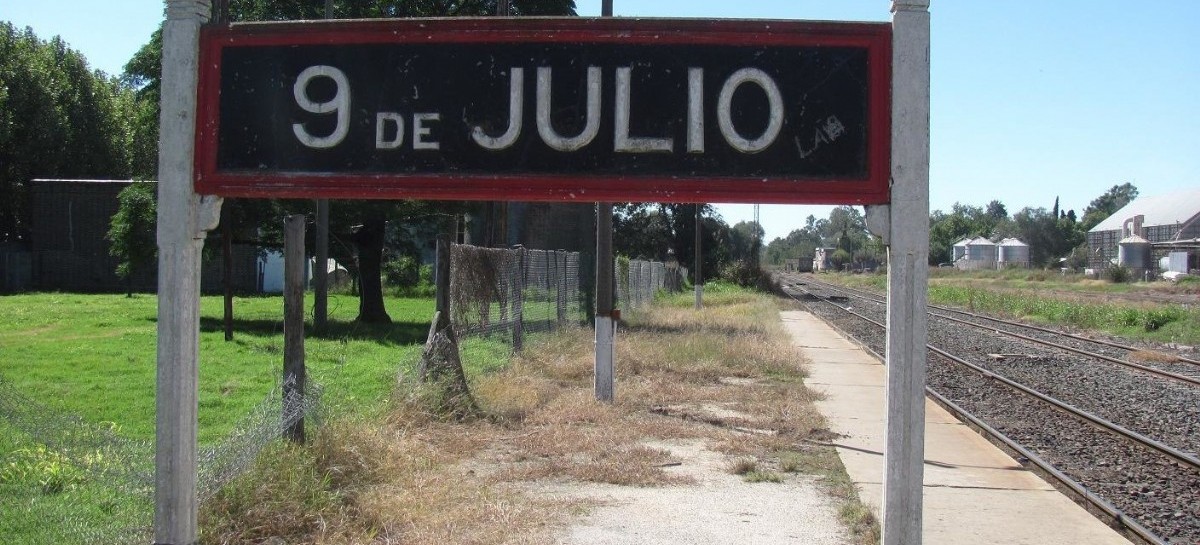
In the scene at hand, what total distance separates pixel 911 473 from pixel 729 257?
199 feet

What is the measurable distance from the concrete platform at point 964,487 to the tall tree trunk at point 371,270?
485 inches

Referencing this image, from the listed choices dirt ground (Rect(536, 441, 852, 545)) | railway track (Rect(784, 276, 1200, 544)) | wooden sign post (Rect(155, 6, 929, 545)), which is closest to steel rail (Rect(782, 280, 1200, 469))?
railway track (Rect(784, 276, 1200, 544))

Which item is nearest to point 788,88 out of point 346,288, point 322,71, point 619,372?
point 322,71

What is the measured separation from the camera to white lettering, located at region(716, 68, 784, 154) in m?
3.84

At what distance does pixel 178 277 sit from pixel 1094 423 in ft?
33.1

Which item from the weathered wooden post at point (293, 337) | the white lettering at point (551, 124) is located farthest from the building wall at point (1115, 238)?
the white lettering at point (551, 124)

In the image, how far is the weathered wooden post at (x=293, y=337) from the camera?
619cm

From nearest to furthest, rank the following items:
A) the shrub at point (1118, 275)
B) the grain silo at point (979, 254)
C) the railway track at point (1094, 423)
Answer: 1. the railway track at point (1094, 423)
2. the shrub at point (1118, 275)
3. the grain silo at point (979, 254)

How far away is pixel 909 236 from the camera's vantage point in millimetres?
3773

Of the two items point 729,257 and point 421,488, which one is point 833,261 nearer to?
point 729,257

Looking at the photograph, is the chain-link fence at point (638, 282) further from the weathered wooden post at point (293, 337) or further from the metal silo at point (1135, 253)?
the metal silo at point (1135, 253)

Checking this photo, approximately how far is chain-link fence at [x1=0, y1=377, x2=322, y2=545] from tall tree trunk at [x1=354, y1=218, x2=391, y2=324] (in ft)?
50.8

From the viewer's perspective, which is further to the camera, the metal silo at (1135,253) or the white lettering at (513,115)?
the metal silo at (1135,253)

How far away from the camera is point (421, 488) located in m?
6.41
